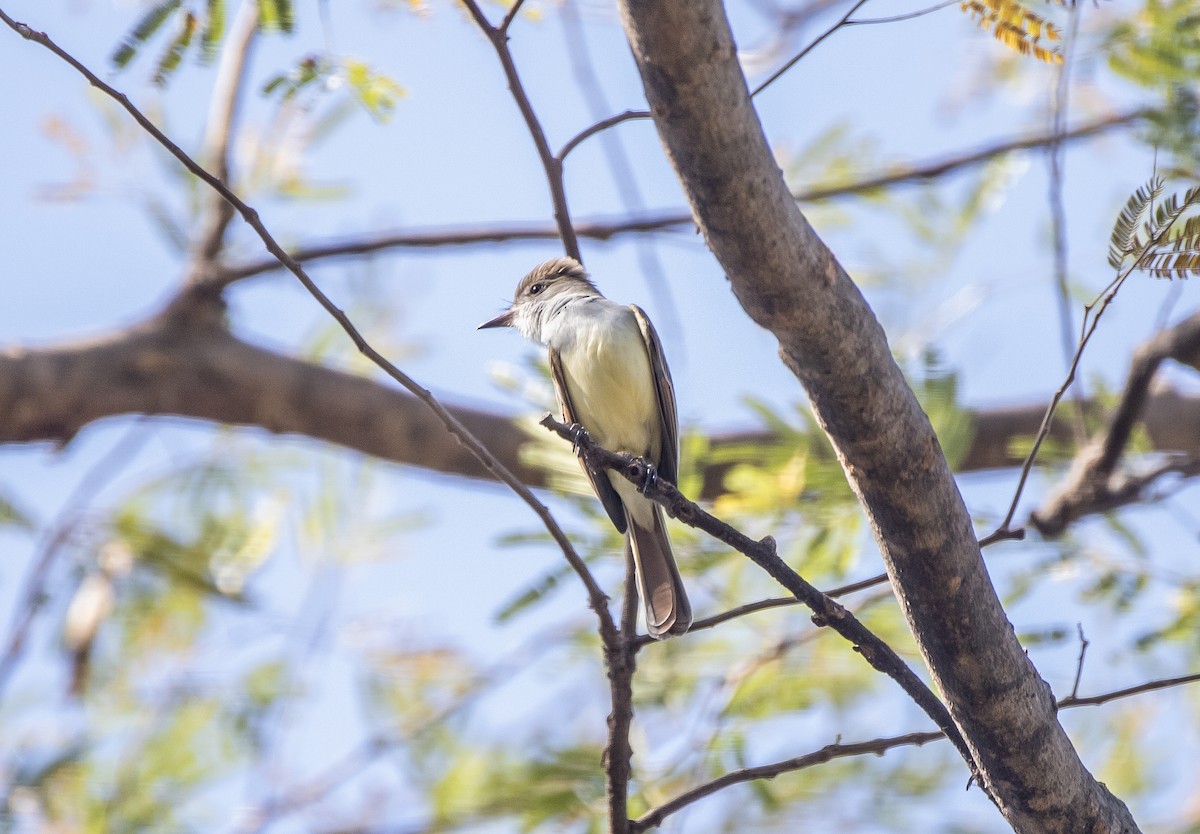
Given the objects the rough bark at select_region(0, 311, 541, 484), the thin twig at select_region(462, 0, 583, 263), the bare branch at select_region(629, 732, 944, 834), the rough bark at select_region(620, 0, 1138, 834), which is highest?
the rough bark at select_region(0, 311, 541, 484)

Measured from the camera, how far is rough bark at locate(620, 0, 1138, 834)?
6.41ft

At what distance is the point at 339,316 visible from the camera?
240 cm

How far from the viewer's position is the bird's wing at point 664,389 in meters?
4.29

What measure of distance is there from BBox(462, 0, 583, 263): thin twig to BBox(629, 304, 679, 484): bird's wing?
109 centimetres

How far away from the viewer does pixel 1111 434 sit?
13.1 feet

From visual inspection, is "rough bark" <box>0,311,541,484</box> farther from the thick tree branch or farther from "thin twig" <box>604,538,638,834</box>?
"thin twig" <box>604,538,638,834</box>

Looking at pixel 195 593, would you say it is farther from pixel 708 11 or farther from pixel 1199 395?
pixel 1199 395

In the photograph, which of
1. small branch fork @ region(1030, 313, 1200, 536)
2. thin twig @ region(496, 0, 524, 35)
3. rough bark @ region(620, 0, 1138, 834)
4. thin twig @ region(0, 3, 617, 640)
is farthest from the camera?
small branch fork @ region(1030, 313, 1200, 536)

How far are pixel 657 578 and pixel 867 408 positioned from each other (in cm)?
156

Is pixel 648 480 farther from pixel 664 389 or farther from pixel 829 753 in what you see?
pixel 664 389

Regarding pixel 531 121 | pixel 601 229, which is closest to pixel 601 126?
pixel 531 121

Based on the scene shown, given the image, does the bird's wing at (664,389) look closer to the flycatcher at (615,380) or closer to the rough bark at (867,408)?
the flycatcher at (615,380)

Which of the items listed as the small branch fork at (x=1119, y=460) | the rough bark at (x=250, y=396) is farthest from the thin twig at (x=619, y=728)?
the rough bark at (x=250, y=396)

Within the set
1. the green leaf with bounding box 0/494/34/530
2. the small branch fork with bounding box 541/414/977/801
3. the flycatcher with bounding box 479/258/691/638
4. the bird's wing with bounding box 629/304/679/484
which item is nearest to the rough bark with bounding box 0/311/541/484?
the green leaf with bounding box 0/494/34/530
